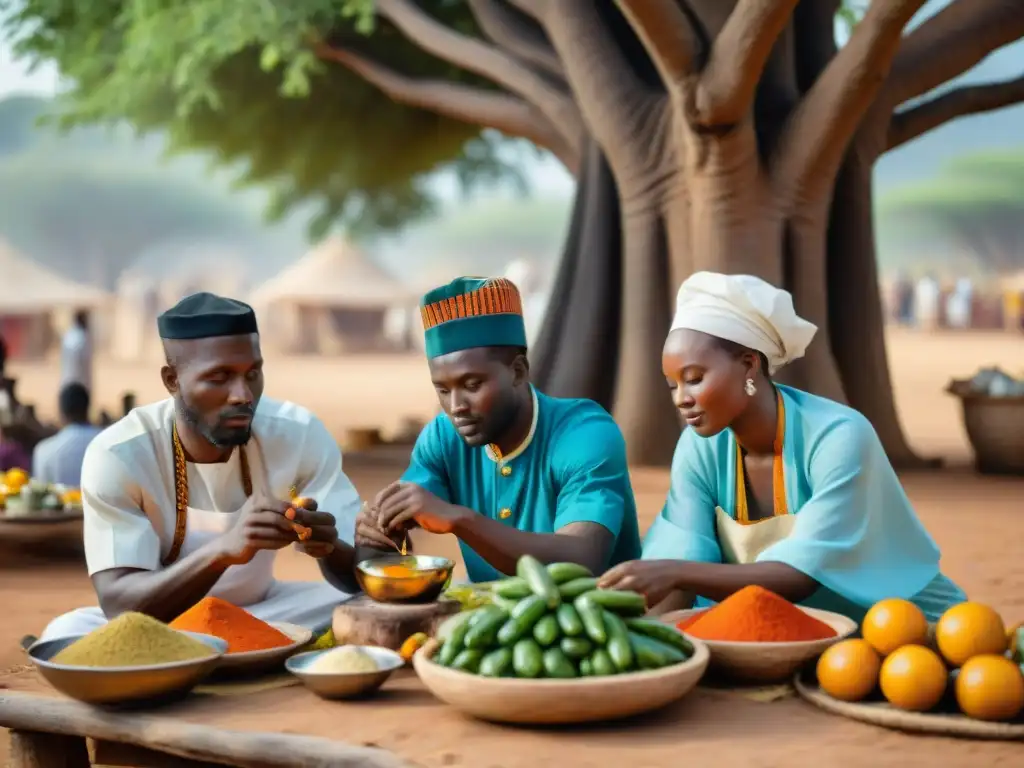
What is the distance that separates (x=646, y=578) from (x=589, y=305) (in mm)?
8242

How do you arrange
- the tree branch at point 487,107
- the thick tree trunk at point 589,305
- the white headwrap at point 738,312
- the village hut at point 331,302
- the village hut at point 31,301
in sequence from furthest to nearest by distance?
the village hut at point 331,302, the village hut at point 31,301, the tree branch at point 487,107, the thick tree trunk at point 589,305, the white headwrap at point 738,312

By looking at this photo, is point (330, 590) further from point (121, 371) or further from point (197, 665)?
point (121, 371)

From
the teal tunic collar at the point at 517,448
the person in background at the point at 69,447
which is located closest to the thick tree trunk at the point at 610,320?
the person in background at the point at 69,447

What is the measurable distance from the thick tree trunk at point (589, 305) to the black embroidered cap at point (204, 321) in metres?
7.59

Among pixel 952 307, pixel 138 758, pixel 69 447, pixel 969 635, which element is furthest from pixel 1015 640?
pixel 952 307

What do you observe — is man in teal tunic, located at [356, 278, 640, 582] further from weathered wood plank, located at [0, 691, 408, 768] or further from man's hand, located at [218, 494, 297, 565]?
weathered wood plank, located at [0, 691, 408, 768]

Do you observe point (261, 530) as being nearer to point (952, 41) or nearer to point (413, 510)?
point (413, 510)

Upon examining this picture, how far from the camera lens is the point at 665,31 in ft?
24.8

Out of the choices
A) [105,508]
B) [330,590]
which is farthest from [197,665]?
[330,590]

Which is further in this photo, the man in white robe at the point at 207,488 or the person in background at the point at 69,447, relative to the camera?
the person in background at the point at 69,447

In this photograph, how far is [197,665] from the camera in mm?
2553

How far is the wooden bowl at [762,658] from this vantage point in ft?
8.71

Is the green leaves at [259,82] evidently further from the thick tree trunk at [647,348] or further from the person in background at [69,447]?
the person in background at [69,447]

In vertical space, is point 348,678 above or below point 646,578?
below
